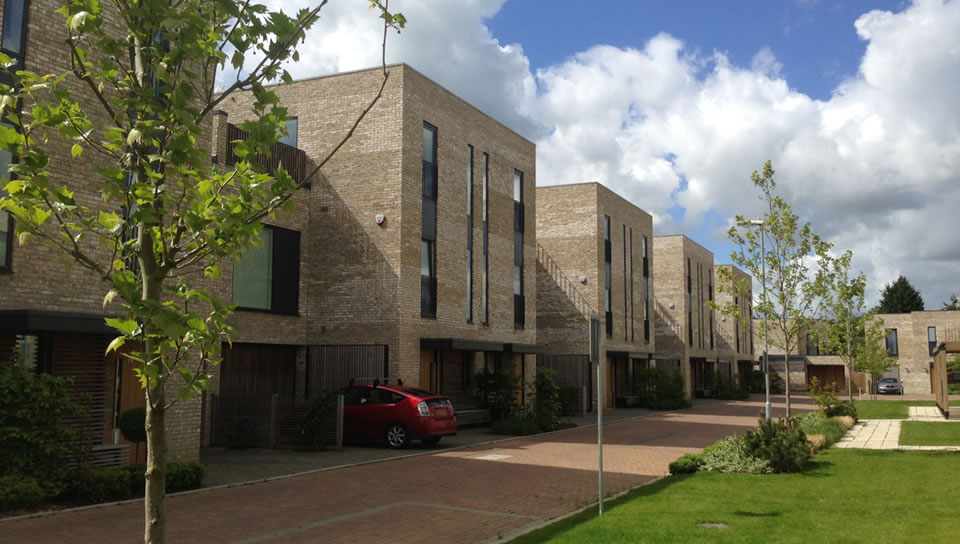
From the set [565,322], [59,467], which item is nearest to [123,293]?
[59,467]

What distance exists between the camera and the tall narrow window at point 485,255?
2864 centimetres

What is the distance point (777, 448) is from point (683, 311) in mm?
37994

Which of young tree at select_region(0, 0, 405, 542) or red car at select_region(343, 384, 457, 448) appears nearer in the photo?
young tree at select_region(0, 0, 405, 542)

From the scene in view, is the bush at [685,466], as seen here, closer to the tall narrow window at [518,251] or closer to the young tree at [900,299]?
the tall narrow window at [518,251]

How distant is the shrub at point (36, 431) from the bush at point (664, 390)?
31.7 meters

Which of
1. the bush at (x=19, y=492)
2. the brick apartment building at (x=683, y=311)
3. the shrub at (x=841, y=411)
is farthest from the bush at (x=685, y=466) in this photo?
the brick apartment building at (x=683, y=311)

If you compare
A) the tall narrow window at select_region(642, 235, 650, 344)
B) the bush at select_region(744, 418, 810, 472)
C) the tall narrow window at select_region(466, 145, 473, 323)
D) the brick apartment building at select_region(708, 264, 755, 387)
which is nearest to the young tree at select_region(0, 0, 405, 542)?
the bush at select_region(744, 418, 810, 472)

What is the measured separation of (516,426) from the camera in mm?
23531

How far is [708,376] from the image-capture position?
57.1 m

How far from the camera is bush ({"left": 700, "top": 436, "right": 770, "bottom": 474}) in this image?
14656 mm

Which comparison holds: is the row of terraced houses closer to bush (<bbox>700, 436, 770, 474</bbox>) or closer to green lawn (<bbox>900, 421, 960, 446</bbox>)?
green lawn (<bbox>900, 421, 960, 446</bbox>)

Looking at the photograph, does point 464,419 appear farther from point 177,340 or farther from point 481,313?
point 177,340

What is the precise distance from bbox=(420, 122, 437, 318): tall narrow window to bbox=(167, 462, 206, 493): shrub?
1229 centimetres

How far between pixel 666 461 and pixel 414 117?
43.4 ft
